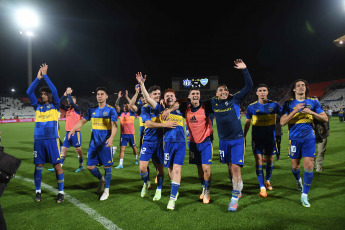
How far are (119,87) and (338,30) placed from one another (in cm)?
5683

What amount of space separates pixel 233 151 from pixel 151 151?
170 cm

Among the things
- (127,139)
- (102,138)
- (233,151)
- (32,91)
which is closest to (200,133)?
(233,151)

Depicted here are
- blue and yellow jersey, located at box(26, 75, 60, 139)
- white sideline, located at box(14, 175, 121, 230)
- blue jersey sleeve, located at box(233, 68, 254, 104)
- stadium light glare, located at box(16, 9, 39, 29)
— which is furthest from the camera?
stadium light glare, located at box(16, 9, 39, 29)

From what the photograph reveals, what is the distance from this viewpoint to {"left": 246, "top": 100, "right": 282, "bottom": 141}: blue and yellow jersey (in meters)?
5.10

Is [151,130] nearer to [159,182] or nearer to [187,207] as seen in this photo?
[159,182]

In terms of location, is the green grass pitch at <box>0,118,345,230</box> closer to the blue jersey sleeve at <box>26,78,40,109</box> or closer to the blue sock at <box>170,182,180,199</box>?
the blue sock at <box>170,182,180,199</box>

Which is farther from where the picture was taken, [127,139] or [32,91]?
[127,139]

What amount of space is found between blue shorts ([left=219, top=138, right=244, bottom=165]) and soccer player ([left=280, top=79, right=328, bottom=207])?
96 centimetres

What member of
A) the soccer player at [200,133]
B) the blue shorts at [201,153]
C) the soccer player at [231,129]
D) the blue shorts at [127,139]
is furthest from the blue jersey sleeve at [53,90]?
the blue shorts at [127,139]

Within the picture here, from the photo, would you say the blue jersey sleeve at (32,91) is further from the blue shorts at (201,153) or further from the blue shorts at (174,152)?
the blue shorts at (201,153)

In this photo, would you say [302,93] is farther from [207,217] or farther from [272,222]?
[207,217]

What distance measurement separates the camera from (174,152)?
4.60m

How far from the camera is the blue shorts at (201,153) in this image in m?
4.58

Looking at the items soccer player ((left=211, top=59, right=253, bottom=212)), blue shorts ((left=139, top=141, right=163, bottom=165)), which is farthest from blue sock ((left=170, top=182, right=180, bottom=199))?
soccer player ((left=211, top=59, right=253, bottom=212))
